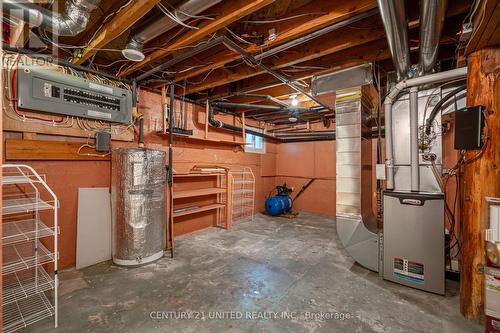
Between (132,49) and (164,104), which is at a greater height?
(132,49)

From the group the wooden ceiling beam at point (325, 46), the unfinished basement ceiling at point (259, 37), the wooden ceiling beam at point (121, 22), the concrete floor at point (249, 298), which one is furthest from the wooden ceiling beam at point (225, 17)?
the concrete floor at point (249, 298)

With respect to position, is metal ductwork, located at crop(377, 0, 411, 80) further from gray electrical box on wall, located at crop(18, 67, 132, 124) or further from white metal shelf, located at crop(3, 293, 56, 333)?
white metal shelf, located at crop(3, 293, 56, 333)

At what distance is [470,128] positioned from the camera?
1896 millimetres

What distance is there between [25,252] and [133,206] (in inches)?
40.6

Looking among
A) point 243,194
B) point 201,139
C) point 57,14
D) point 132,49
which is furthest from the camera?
point 243,194

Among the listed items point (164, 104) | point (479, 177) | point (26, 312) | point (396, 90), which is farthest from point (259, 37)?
point (26, 312)

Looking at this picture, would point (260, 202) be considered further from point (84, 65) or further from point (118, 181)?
point (84, 65)

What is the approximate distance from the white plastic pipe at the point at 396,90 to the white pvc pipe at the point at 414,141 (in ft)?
0.33

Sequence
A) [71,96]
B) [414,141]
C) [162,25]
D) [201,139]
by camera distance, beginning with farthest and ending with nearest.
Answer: [201,139], [71,96], [414,141], [162,25]

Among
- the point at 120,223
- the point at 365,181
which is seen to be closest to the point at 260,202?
the point at 365,181

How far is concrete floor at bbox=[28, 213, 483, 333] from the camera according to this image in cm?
178

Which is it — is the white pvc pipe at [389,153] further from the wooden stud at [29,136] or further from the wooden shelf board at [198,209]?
the wooden stud at [29,136]

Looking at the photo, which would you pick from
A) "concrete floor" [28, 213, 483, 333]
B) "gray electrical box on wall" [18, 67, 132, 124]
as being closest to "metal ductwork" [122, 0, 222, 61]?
"gray electrical box on wall" [18, 67, 132, 124]

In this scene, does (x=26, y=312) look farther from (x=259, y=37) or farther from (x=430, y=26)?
(x=430, y=26)
